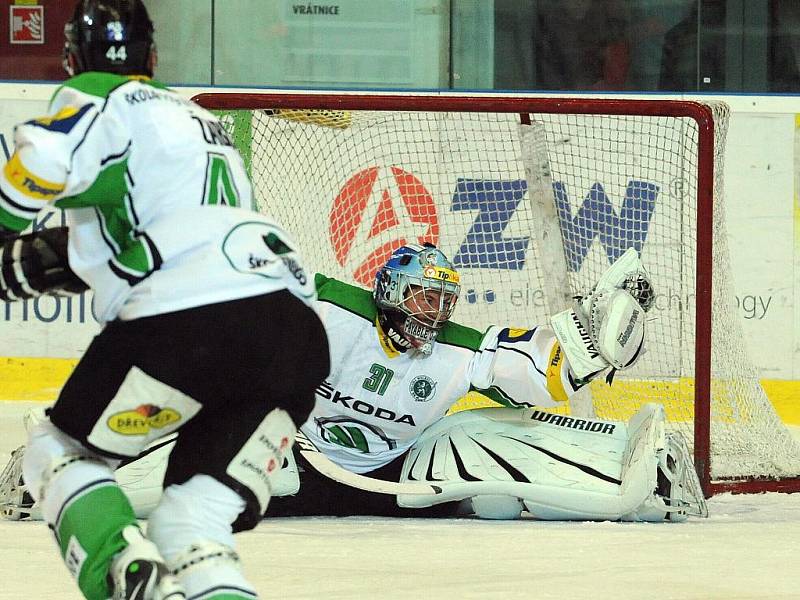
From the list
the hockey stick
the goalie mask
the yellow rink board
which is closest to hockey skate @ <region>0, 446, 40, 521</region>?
the hockey stick

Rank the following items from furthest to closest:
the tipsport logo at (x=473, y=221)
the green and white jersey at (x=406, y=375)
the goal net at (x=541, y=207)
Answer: the tipsport logo at (x=473, y=221) < the goal net at (x=541, y=207) < the green and white jersey at (x=406, y=375)

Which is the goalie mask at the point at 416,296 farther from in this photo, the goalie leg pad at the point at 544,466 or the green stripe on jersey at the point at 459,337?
the goalie leg pad at the point at 544,466

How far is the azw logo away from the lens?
488 cm

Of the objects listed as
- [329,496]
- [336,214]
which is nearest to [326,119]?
[336,214]

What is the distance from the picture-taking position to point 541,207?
4.61m

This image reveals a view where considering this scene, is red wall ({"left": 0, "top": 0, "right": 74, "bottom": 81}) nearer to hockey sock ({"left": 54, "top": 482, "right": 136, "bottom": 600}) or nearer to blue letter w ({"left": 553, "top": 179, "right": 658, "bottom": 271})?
blue letter w ({"left": 553, "top": 179, "right": 658, "bottom": 271})

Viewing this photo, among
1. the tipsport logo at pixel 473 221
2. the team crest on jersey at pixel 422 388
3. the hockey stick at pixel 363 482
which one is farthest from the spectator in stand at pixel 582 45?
the hockey stick at pixel 363 482

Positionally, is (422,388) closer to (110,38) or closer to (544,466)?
(544,466)

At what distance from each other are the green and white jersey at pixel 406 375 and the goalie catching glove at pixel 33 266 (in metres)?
1.59

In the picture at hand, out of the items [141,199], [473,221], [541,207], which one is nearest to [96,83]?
[141,199]

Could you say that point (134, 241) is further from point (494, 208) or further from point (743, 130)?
point (743, 130)

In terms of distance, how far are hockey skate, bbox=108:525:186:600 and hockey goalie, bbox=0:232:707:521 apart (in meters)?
A: 1.76

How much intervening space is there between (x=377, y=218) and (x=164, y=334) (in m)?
3.28

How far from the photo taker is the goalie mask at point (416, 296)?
350cm
